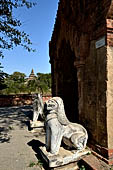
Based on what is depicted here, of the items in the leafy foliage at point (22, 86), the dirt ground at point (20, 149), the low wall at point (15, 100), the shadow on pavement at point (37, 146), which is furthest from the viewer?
the leafy foliage at point (22, 86)

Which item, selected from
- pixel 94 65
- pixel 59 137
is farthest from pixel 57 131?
pixel 94 65

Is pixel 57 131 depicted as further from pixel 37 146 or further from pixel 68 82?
pixel 68 82

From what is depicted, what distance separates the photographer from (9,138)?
488 centimetres

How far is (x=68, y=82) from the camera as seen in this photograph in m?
5.68

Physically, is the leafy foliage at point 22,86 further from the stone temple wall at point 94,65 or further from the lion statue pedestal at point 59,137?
the lion statue pedestal at point 59,137

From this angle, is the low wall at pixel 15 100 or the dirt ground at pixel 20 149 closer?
the dirt ground at pixel 20 149

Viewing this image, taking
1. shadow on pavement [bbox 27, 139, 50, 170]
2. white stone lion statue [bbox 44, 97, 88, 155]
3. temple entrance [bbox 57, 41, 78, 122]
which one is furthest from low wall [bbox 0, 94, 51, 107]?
white stone lion statue [bbox 44, 97, 88, 155]

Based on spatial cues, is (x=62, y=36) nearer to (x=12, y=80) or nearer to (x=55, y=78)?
(x=55, y=78)

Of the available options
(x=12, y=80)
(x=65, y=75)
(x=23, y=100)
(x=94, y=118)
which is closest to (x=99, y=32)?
(x=94, y=118)

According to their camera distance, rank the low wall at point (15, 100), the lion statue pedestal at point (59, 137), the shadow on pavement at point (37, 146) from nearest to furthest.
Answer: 1. the lion statue pedestal at point (59, 137)
2. the shadow on pavement at point (37, 146)
3. the low wall at point (15, 100)

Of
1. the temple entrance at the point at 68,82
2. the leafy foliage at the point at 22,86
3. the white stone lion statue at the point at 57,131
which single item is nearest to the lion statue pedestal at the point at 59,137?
the white stone lion statue at the point at 57,131

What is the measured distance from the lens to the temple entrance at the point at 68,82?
4993 millimetres

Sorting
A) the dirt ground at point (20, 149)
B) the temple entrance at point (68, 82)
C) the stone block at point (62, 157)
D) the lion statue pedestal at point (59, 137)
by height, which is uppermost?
the temple entrance at point (68, 82)

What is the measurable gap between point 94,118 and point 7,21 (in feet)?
20.7
